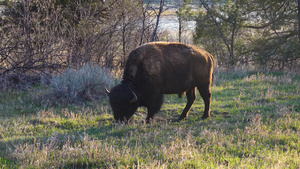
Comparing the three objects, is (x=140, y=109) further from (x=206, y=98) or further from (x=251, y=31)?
(x=251, y=31)

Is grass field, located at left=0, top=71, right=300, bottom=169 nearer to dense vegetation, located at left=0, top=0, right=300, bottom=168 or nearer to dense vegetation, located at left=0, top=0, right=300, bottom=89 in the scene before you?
dense vegetation, located at left=0, top=0, right=300, bottom=168

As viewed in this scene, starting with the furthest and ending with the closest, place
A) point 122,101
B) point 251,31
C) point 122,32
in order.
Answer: point 251,31 < point 122,32 < point 122,101

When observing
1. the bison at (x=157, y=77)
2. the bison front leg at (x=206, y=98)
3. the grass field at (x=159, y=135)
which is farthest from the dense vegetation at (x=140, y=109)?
the bison at (x=157, y=77)

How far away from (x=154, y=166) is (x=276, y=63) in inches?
608

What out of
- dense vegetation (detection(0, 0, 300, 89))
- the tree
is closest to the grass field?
dense vegetation (detection(0, 0, 300, 89))

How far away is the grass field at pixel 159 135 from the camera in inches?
205

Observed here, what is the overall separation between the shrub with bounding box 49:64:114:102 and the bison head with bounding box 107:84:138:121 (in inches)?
98.0

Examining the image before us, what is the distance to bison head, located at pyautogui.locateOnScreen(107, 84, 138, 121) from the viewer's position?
7629mm

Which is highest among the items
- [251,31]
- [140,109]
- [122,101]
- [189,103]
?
[251,31]

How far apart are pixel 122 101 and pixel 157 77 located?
1.12 metres

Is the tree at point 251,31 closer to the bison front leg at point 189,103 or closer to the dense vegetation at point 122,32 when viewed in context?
the dense vegetation at point 122,32

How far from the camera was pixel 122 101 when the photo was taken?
762cm

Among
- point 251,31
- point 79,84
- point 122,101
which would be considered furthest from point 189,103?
point 251,31

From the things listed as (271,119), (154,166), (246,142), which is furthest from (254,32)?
(154,166)
